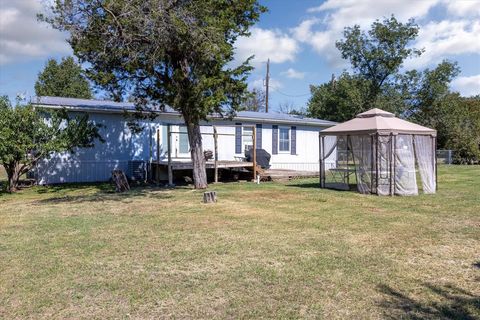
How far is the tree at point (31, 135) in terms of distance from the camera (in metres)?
13.8

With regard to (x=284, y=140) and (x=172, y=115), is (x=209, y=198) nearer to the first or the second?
(x=172, y=115)

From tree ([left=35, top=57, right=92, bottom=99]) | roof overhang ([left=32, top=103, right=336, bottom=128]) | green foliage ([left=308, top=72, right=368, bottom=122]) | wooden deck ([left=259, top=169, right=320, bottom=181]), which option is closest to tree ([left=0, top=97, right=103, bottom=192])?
roof overhang ([left=32, top=103, right=336, bottom=128])

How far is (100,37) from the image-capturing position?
39.1 ft

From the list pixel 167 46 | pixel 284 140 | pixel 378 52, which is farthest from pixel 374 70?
pixel 167 46

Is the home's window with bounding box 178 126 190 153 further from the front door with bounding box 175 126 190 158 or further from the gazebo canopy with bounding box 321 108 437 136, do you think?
the gazebo canopy with bounding box 321 108 437 136

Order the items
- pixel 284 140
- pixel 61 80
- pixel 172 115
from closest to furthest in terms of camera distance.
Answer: pixel 172 115 < pixel 284 140 < pixel 61 80

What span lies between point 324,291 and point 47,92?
3368cm

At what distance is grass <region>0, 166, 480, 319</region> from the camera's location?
426cm

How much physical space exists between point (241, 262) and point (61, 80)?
1276 inches

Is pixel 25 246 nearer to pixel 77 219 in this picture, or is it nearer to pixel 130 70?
pixel 77 219

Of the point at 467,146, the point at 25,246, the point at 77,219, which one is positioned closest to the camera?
the point at 25,246

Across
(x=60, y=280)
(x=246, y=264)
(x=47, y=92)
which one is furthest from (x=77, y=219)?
(x=47, y=92)

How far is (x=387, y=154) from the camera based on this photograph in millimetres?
13023

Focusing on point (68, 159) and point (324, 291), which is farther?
point (68, 159)
